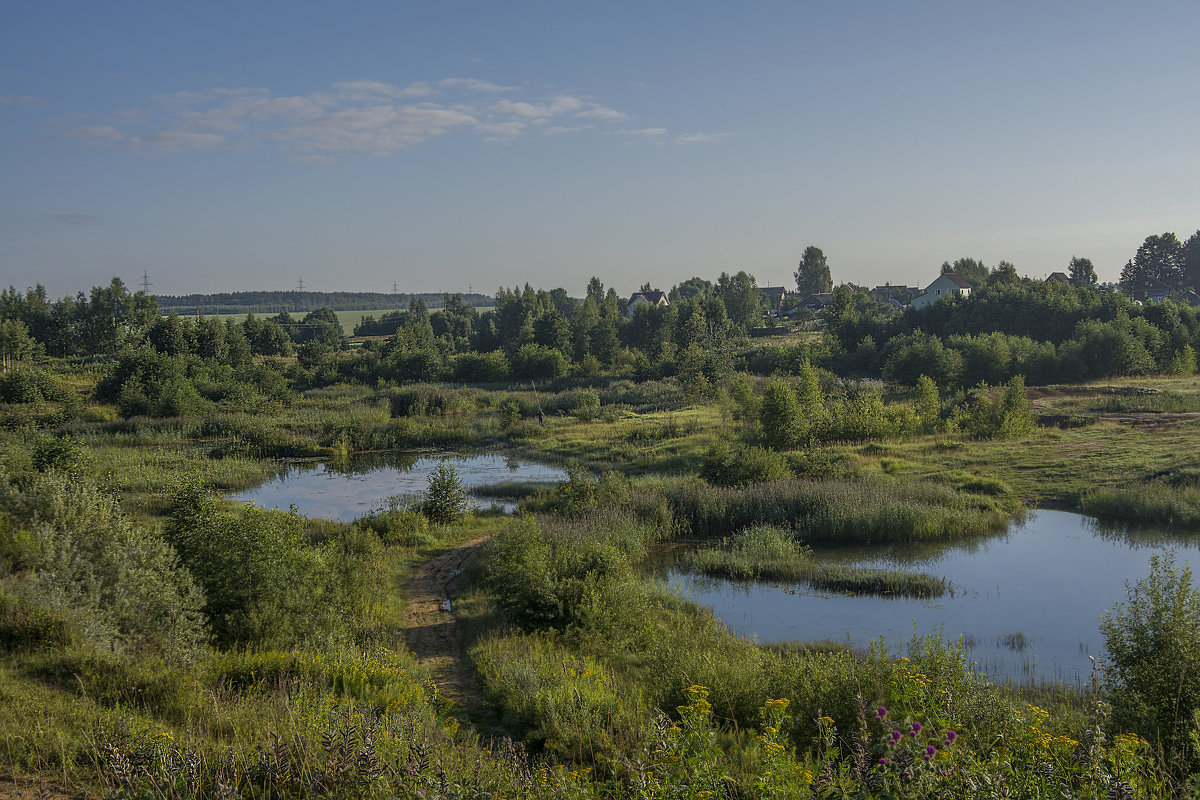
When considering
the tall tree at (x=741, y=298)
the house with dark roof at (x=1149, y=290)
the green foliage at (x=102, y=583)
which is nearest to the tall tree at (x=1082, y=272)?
the house with dark roof at (x=1149, y=290)

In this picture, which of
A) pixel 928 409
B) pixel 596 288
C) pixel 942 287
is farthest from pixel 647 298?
pixel 928 409

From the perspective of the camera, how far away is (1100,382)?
4312 cm

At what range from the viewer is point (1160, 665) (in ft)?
23.6

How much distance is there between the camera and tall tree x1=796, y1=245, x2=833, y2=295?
128500mm

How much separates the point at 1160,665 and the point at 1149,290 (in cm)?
9518

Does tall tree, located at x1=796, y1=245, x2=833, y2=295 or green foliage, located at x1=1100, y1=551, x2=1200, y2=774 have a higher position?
tall tree, located at x1=796, y1=245, x2=833, y2=295

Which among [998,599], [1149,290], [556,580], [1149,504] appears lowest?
[998,599]

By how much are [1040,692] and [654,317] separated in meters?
66.8

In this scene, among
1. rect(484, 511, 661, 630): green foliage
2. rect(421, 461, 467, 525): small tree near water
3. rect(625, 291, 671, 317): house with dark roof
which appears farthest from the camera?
rect(625, 291, 671, 317): house with dark roof

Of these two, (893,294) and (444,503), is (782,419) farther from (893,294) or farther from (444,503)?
(893,294)

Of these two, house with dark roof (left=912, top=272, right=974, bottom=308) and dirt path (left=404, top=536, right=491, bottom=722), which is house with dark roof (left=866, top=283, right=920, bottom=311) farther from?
dirt path (left=404, top=536, right=491, bottom=722)

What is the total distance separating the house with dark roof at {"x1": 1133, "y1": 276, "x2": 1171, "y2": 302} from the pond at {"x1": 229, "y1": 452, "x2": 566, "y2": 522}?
76638mm

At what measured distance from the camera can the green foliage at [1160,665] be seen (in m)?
6.84

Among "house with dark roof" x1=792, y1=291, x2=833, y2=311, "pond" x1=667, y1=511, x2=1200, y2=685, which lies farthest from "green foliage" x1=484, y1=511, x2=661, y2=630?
"house with dark roof" x1=792, y1=291, x2=833, y2=311
